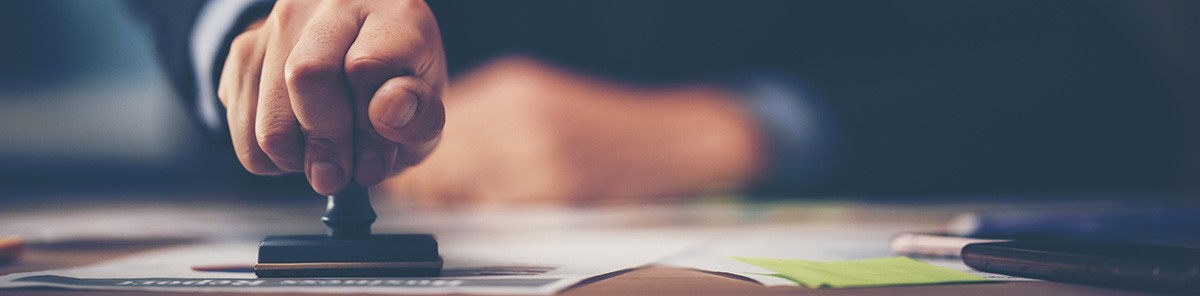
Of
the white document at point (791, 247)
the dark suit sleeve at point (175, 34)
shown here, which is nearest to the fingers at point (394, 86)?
the white document at point (791, 247)

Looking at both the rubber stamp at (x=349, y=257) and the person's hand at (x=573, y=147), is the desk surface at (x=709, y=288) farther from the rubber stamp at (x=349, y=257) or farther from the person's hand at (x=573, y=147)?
the person's hand at (x=573, y=147)

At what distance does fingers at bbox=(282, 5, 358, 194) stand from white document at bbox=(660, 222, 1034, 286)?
0.16m

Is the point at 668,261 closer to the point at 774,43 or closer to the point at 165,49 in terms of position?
the point at 165,49

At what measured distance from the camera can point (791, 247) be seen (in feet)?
1.49

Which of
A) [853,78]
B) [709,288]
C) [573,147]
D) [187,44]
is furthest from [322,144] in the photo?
[853,78]

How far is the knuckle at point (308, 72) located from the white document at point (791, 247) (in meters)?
0.17

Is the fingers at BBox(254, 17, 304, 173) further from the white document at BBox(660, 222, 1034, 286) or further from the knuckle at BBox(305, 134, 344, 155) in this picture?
the white document at BBox(660, 222, 1034, 286)

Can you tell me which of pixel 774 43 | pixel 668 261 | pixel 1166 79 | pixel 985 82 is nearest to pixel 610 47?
pixel 774 43

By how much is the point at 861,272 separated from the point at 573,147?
836 mm

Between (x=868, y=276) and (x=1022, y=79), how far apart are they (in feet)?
3.71

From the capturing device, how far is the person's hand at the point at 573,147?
112cm

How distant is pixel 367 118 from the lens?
321 millimetres

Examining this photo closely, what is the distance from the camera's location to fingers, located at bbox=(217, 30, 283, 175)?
351 mm

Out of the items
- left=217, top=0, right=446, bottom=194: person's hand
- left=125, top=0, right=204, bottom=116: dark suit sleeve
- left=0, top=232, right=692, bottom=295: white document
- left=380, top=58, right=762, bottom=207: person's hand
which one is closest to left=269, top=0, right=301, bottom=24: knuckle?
left=217, top=0, right=446, bottom=194: person's hand
